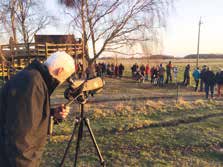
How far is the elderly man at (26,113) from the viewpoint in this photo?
2.23 meters

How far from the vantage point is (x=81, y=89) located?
3229 mm

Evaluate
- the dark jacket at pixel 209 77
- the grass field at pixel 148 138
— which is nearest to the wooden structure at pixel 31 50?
the dark jacket at pixel 209 77

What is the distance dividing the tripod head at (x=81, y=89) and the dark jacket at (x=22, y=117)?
2.67 feet

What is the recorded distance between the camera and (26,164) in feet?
7.52

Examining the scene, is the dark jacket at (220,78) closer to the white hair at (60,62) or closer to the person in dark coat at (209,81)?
the person in dark coat at (209,81)

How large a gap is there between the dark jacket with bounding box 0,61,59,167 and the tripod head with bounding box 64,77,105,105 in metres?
0.81

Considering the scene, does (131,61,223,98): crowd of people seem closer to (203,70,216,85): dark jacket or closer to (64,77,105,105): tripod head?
(203,70,216,85): dark jacket

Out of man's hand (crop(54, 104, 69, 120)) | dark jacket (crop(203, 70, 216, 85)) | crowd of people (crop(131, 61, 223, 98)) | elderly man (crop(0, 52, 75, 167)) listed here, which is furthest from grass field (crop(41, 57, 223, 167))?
crowd of people (crop(131, 61, 223, 98))

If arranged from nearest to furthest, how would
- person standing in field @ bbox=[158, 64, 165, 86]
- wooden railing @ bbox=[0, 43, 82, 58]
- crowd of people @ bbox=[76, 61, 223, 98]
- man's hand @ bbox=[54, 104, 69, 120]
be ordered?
man's hand @ bbox=[54, 104, 69, 120] → crowd of people @ bbox=[76, 61, 223, 98] → wooden railing @ bbox=[0, 43, 82, 58] → person standing in field @ bbox=[158, 64, 165, 86]

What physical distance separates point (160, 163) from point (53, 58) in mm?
3521

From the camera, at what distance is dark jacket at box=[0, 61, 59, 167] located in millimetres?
2227

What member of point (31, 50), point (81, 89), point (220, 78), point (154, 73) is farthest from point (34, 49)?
point (81, 89)

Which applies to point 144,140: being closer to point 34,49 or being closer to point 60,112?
point 60,112

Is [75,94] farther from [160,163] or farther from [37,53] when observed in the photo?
[37,53]
